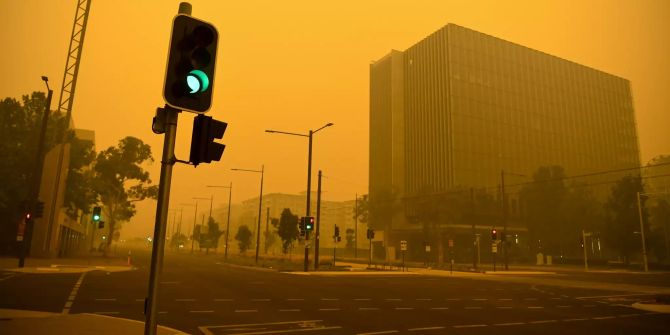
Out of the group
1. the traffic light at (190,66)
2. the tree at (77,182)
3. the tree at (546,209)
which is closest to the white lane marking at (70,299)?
the traffic light at (190,66)

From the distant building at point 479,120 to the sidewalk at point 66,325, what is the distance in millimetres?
70006

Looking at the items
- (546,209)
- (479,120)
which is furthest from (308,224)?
(479,120)

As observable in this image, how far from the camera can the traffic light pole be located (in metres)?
4.54

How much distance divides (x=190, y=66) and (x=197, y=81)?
166 millimetres

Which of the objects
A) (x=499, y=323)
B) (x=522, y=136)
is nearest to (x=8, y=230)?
(x=499, y=323)

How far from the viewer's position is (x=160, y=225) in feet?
15.4

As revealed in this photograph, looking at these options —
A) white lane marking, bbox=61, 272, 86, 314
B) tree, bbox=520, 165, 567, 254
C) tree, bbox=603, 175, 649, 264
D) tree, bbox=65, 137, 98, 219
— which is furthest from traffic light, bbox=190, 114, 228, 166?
tree, bbox=520, 165, 567, 254

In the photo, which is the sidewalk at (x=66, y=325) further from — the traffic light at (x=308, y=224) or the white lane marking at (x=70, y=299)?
the traffic light at (x=308, y=224)

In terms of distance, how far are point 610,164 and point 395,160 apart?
55.2m

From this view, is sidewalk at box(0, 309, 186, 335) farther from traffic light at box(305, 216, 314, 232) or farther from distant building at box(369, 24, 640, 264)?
distant building at box(369, 24, 640, 264)

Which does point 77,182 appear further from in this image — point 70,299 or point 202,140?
point 202,140

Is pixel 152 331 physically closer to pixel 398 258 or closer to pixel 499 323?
pixel 499 323

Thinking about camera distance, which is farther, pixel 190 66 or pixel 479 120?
pixel 479 120

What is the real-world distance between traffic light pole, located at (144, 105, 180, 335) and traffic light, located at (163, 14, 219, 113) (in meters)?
0.23
